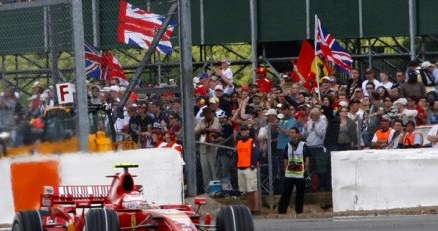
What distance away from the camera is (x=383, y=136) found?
71.8 ft

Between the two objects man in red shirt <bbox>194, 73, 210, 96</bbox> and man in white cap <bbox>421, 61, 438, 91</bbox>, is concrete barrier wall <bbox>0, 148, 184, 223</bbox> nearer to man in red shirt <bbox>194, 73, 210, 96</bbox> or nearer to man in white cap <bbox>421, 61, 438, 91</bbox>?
man in red shirt <bbox>194, 73, 210, 96</bbox>

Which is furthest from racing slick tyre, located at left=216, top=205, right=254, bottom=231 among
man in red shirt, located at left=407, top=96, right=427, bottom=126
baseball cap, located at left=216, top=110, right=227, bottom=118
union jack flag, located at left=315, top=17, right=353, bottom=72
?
union jack flag, located at left=315, top=17, right=353, bottom=72

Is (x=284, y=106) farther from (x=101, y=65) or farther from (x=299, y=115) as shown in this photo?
(x=101, y=65)

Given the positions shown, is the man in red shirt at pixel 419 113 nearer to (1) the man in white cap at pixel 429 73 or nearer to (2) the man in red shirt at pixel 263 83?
(1) the man in white cap at pixel 429 73

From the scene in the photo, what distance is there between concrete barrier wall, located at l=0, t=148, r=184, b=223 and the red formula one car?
4.30m

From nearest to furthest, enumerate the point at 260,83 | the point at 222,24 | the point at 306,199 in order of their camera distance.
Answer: the point at 306,199, the point at 260,83, the point at 222,24

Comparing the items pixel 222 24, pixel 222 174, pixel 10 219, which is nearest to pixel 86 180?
pixel 10 219

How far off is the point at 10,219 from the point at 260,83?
23.4ft

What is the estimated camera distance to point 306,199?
874 inches

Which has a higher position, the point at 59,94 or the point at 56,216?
the point at 59,94

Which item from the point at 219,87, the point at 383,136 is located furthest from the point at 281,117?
the point at 219,87

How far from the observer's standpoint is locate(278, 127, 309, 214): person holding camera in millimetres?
21484

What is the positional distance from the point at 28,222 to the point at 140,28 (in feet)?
30.6

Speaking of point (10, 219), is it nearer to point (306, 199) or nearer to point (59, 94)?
point (59, 94)
